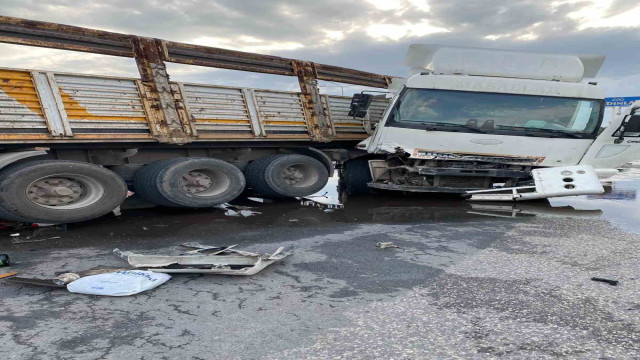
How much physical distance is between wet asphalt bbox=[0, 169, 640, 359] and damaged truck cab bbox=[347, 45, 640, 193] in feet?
6.67

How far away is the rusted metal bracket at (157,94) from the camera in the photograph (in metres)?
6.06

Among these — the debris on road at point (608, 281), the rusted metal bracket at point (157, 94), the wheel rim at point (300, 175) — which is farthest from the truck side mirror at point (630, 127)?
the rusted metal bracket at point (157, 94)

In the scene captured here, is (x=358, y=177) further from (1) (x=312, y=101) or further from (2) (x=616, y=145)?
(2) (x=616, y=145)

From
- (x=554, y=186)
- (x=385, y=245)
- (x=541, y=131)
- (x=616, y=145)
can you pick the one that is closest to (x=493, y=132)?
(x=541, y=131)

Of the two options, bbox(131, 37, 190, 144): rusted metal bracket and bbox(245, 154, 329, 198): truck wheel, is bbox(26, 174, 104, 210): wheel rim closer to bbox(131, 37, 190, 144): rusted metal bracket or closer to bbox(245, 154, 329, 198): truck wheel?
bbox(131, 37, 190, 144): rusted metal bracket

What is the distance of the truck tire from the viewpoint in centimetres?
878

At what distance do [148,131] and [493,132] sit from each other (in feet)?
18.1

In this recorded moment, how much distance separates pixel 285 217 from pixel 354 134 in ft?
10.7

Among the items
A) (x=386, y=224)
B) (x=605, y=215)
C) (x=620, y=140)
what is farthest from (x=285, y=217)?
(x=620, y=140)

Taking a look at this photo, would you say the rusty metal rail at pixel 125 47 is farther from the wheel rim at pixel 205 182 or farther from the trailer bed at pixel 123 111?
the wheel rim at pixel 205 182

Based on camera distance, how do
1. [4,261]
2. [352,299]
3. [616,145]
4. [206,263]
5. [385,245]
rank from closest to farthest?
[352,299]
[206,263]
[4,261]
[385,245]
[616,145]

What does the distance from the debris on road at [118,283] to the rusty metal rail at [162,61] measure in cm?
331

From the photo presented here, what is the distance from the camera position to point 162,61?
632 cm

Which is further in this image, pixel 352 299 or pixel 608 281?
pixel 608 281
